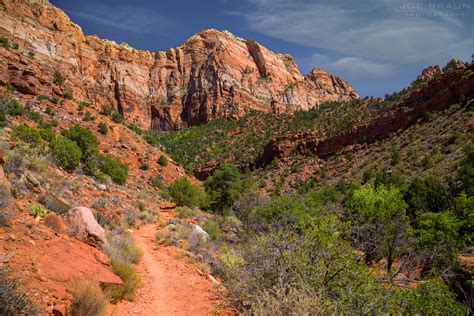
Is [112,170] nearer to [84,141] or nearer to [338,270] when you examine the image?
[84,141]

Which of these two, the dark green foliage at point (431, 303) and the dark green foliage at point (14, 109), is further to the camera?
the dark green foliage at point (14, 109)

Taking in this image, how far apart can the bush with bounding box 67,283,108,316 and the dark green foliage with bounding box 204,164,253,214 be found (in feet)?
70.3

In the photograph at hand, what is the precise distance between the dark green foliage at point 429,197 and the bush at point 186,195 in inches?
649

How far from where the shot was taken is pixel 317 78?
12050 centimetres

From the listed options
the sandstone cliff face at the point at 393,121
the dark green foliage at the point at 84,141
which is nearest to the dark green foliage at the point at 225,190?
the dark green foliage at the point at 84,141

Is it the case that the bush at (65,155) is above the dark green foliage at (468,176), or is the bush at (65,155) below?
below

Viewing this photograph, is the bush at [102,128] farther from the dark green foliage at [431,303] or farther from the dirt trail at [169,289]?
the dark green foliage at [431,303]

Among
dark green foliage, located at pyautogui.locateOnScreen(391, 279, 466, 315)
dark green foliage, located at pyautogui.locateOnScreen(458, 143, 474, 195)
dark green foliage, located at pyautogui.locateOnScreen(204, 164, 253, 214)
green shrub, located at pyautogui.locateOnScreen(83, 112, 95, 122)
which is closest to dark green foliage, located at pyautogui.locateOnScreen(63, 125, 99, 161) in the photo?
green shrub, located at pyautogui.locateOnScreen(83, 112, 95, 122)

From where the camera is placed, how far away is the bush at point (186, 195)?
24.2 meters

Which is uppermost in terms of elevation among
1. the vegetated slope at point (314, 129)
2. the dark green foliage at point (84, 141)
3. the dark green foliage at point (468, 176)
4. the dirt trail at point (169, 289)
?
the vegetated slope at point (314, 129)

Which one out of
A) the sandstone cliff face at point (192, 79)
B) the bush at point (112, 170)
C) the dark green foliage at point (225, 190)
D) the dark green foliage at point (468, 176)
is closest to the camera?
the dark green foliage at point (468, 176)

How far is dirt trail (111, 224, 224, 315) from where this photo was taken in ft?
20.0

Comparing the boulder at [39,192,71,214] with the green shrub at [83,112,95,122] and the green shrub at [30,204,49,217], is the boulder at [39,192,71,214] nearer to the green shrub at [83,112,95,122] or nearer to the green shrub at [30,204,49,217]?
the green shrub at [30,204,49,217]

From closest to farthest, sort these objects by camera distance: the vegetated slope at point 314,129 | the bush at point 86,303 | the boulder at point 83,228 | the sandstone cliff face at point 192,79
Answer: the bush at point 86,303, the boulder at point 83,228, the vegetated slope at point 314,129, the sandstone cliff face at point 192,79
